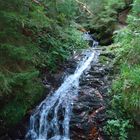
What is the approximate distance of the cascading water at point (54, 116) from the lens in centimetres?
866

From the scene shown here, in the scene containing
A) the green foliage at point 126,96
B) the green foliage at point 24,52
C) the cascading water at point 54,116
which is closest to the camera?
the green foliage at point 24,52

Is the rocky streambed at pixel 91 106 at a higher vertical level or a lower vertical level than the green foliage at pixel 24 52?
lower

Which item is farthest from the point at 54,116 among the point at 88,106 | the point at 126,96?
the point at 126,96

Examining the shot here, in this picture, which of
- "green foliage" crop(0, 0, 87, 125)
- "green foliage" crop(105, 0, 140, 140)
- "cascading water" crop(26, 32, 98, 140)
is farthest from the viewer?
"cascading water" crop(26, 32, 98, 140)

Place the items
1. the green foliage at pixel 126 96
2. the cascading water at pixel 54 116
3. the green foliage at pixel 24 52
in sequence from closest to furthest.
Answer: the green foliage at pixel 24 52, the green foliage at pixel 126 96, the cascading water at pixel 54 116

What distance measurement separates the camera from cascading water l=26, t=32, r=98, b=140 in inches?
341

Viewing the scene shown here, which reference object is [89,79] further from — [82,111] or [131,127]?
[131,127]

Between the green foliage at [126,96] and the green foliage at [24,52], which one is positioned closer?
the green foliage at [24,52]

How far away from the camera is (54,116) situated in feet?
29.5

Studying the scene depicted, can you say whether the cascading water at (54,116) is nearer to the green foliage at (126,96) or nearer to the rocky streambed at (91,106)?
the rocky streambed at (91,106)

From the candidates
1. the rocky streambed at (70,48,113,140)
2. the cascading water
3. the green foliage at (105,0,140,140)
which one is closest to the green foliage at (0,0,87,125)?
the cascading water

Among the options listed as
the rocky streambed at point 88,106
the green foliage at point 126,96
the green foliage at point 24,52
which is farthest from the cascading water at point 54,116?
the green foliage at point 126,96

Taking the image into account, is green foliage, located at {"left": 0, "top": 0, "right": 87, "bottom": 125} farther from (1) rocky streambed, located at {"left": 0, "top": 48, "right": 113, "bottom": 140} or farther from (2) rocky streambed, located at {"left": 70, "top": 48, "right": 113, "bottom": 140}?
(2) rocky streambed, located at {"left": 70, "top": 48, "right": 113, "bottom": 140}

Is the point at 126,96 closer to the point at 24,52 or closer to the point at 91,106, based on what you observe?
the point at 91,106
